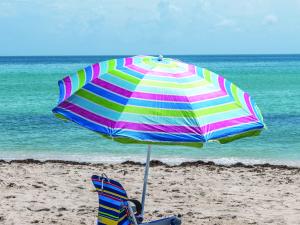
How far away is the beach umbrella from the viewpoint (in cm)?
450

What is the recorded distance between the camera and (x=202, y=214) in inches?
301

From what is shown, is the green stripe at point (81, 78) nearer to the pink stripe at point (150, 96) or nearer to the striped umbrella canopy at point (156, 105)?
the striped umbrella canopy at point (156, 105)

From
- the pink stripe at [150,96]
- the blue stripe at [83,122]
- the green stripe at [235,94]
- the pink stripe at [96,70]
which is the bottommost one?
the blue stripe at [83,122]

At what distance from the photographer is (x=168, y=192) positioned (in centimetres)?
886

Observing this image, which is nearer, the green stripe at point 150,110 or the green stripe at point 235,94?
the green stripe at point 150,110

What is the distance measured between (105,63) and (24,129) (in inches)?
525

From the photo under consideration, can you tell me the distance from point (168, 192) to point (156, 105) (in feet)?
14.4

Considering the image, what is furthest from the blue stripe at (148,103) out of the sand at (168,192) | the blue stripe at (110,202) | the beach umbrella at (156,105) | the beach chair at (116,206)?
the sand at (168,192)

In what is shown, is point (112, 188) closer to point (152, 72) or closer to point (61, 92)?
point (61, 92)

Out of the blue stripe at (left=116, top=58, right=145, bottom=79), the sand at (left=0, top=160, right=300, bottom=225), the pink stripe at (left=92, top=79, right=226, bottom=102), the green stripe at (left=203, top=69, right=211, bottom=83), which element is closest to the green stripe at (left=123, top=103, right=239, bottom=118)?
the pink stripe at (left=92, top=79, right=226, bottom=102)

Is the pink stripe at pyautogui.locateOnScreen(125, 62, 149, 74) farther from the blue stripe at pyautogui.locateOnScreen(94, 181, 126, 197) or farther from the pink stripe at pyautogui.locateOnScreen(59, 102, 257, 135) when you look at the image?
the blue stripe at pyautogui.locateOnScreen(94, 181, 126, 197)

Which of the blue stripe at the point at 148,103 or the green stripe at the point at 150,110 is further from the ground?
the blue stripe at the point at 148,103

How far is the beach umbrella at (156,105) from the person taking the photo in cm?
450

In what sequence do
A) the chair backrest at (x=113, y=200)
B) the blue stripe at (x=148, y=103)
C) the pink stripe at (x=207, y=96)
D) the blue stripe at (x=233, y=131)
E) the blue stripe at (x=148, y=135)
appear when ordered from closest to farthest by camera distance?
the blue stripe at (x=148, y=135) < the blue stripe at (x=233, y=131) < the blue stripe at (x=148, y=103) < the pink stripe at (x=207, y=96) < the chair backrest at (x=113, y=200)
